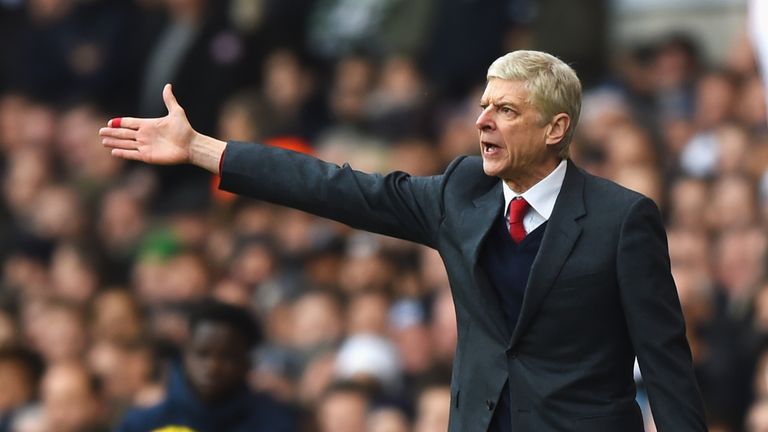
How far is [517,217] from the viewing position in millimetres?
4730

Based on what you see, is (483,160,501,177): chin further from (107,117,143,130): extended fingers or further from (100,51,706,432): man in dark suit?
(107,117,143,130): extended fingers

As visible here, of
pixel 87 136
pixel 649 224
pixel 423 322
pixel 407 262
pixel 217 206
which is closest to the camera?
pixel 649 224

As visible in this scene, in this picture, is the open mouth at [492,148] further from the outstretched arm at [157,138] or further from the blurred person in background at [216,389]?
the blurred person in background at [216,389]

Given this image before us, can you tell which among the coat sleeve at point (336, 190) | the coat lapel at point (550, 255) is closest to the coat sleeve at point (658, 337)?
the coat lapel at point (550, 255)

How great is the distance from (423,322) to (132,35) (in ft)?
14.8

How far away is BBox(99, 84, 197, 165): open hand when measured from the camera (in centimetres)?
483

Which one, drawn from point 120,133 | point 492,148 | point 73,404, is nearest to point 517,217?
point 492,148

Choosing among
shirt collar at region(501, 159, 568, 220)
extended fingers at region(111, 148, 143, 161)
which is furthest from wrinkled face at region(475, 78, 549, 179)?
extended fingers at region(111, 148, 143, 161)

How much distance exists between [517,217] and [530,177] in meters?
0.11

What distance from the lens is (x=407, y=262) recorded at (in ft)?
32.8

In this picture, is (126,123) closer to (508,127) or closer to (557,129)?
(508,127)

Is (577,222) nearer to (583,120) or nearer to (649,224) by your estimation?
(649,224)

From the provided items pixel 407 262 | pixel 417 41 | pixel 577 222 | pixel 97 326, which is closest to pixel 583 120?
pixel 407 262

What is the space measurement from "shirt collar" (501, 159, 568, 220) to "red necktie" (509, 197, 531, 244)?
0.05ft
